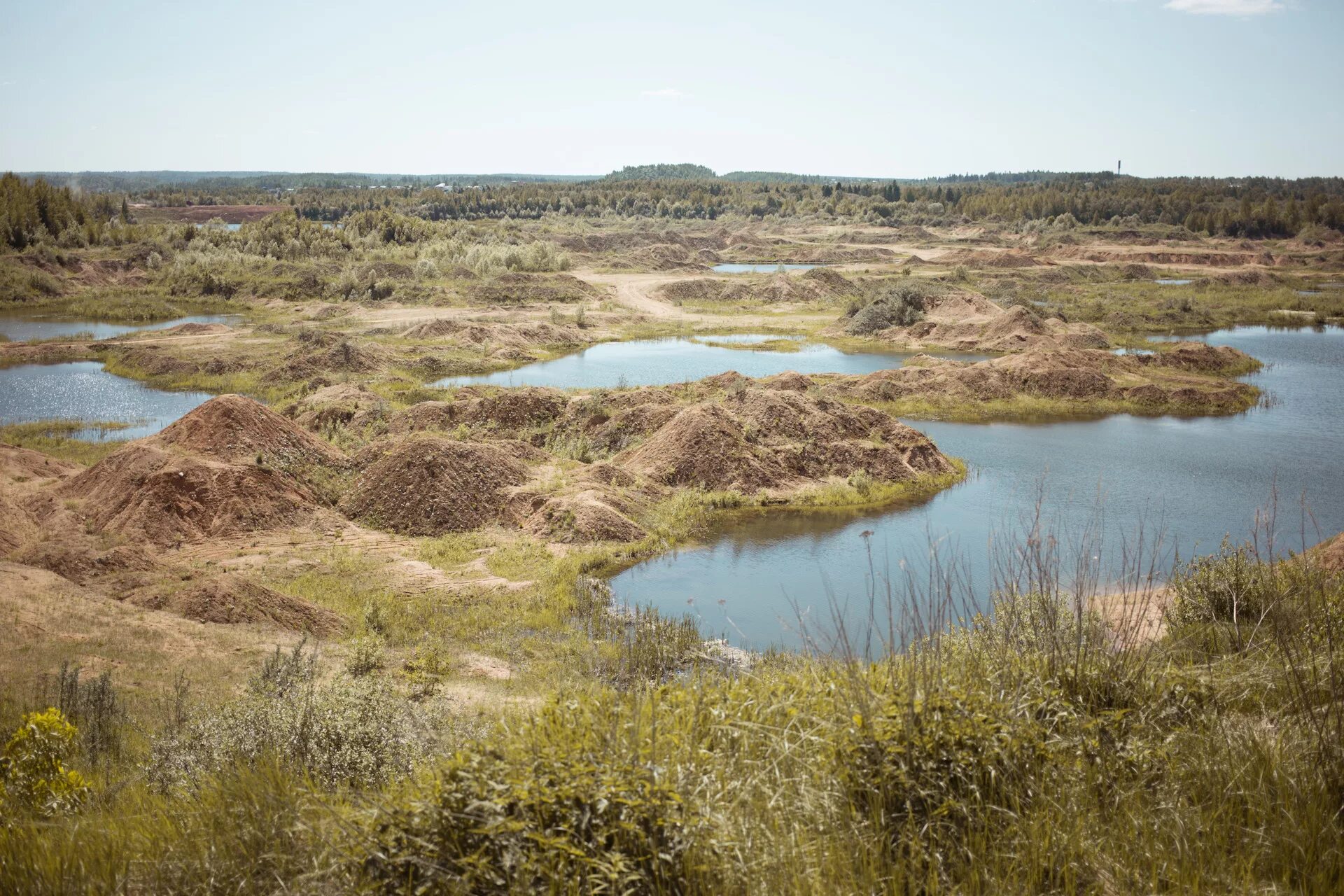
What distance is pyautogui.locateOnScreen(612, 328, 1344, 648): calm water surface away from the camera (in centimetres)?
1773

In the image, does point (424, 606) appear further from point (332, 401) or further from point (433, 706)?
point (332, 401)

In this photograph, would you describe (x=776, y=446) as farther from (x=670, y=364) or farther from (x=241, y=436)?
(x=670, y=364)

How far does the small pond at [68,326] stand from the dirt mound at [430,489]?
31238 millimetres

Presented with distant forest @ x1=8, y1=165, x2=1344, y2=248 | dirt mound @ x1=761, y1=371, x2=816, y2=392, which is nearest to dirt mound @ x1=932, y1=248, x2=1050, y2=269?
distant forest @ x1=8, y1=165, x2=1344, y2=248

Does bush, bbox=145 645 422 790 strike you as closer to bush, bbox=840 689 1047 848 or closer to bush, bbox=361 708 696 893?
bush, bbox=361 708 696 893

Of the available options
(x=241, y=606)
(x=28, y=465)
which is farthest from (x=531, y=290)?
(x=241, y=606)

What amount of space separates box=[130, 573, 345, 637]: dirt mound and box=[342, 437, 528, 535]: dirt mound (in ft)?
17.6

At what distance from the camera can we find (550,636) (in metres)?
15.6

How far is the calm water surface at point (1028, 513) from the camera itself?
1773 cm

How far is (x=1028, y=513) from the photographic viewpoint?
20.6 meters

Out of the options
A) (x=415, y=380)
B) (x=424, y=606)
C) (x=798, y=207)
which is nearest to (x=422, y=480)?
(x=424, y=606)

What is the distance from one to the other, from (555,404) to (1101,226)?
96109 mm

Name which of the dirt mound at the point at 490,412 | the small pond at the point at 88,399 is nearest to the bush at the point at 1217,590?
the dirt mound at the point at 490,412

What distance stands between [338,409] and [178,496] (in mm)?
9950
